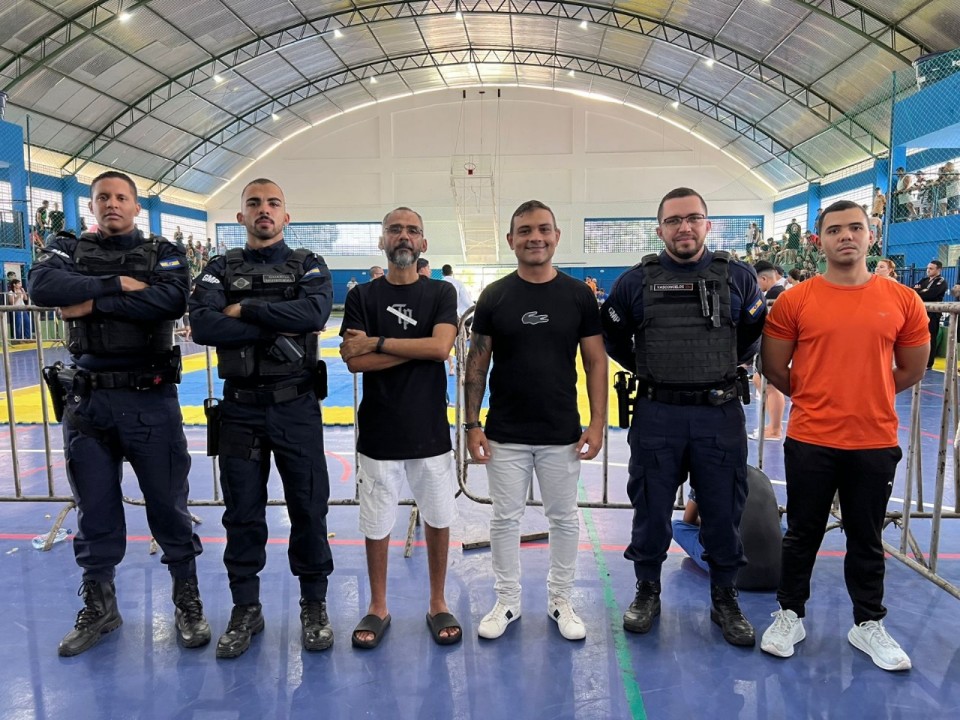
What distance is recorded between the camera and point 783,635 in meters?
3.24

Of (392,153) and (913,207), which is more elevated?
(392,153)

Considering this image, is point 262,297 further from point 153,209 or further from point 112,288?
point 153,209

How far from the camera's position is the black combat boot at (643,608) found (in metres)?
3.45

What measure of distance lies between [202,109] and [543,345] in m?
30.0

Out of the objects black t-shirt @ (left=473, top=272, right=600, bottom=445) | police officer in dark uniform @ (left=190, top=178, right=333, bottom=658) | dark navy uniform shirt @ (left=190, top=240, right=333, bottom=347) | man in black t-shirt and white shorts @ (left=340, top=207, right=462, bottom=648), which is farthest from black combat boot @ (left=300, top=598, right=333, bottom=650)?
dark navy uniform shirt @ (left=190, top=240, right=333, bottom=347)

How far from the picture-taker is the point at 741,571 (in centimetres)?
394

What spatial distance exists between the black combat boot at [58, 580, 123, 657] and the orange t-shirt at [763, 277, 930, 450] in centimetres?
387

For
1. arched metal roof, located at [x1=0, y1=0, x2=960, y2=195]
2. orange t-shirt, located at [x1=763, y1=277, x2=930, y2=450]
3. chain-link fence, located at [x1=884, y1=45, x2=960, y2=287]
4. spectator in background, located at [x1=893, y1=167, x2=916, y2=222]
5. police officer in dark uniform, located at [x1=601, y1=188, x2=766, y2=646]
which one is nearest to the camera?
orange t-shirt, located at [x1=763, y1=277, x2=930, y2=450]

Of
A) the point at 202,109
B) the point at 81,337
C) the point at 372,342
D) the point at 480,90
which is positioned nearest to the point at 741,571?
the point at 372,342

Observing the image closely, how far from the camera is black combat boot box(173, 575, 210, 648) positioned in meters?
3.35

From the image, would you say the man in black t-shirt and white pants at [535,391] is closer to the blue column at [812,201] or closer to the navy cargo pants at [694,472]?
the navy cargo pants at [694,472]

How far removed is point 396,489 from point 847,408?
7.65ft

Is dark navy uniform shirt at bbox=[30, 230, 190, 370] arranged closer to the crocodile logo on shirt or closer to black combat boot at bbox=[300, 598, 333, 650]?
black combat boot at bbox=[300, 598, 333, 650]

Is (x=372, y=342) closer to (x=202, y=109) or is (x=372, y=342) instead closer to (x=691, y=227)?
(x=691, y=227)
